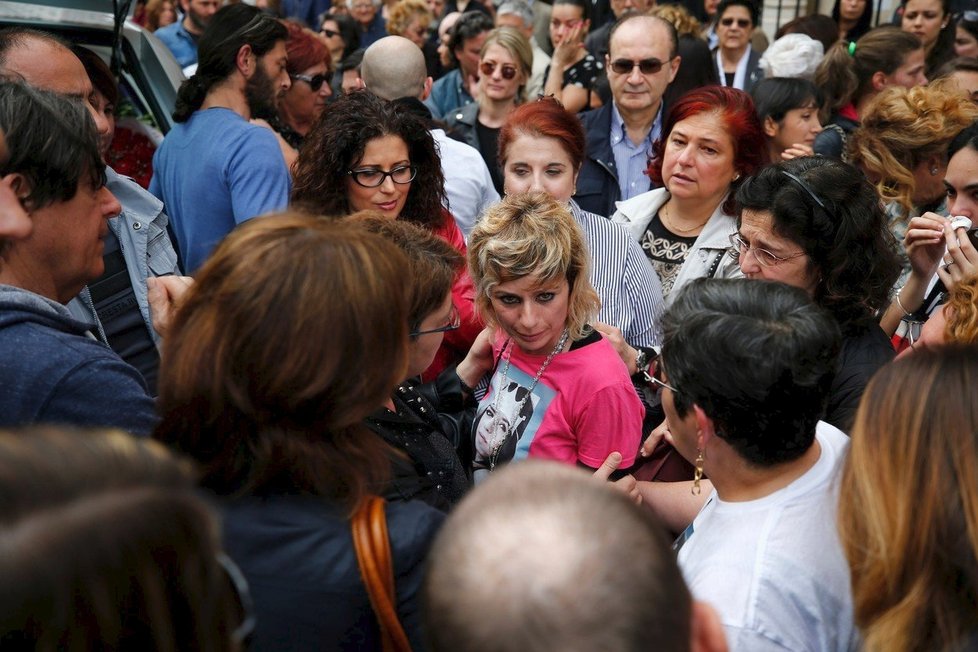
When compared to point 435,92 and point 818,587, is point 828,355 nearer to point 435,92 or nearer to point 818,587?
point 818,587

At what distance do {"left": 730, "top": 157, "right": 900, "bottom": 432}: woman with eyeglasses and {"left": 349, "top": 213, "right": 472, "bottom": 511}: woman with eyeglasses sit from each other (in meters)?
0.99

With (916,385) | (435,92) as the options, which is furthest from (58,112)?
(435,92)

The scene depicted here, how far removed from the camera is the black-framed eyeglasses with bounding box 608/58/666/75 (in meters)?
5.02

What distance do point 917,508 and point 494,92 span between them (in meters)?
4.76

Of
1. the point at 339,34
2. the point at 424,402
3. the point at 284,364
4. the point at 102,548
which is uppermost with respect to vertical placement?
the point at 102,548

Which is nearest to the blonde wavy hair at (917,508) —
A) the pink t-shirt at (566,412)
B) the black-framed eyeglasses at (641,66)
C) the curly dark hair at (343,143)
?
the pink t-shirt at (566,412)

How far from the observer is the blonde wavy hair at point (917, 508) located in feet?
4.46

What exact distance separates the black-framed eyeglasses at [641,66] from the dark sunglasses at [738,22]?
95.6 inches

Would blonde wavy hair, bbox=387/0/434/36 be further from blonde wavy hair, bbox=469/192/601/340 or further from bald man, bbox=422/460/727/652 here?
bald man, bbox=422/460/727/652

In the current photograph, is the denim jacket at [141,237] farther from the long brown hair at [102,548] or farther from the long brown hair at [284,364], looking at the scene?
the long brown hair at [102,548]

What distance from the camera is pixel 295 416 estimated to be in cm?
157

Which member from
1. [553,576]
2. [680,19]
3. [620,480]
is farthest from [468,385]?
[680,19]

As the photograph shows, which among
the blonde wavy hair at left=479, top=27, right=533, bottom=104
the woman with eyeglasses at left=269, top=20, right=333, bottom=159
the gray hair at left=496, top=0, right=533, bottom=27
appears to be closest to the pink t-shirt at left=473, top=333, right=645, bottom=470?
the woman with eyeglasses at left=269, top=20, right=333, bottom=159

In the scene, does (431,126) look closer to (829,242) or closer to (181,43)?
(829,242)
